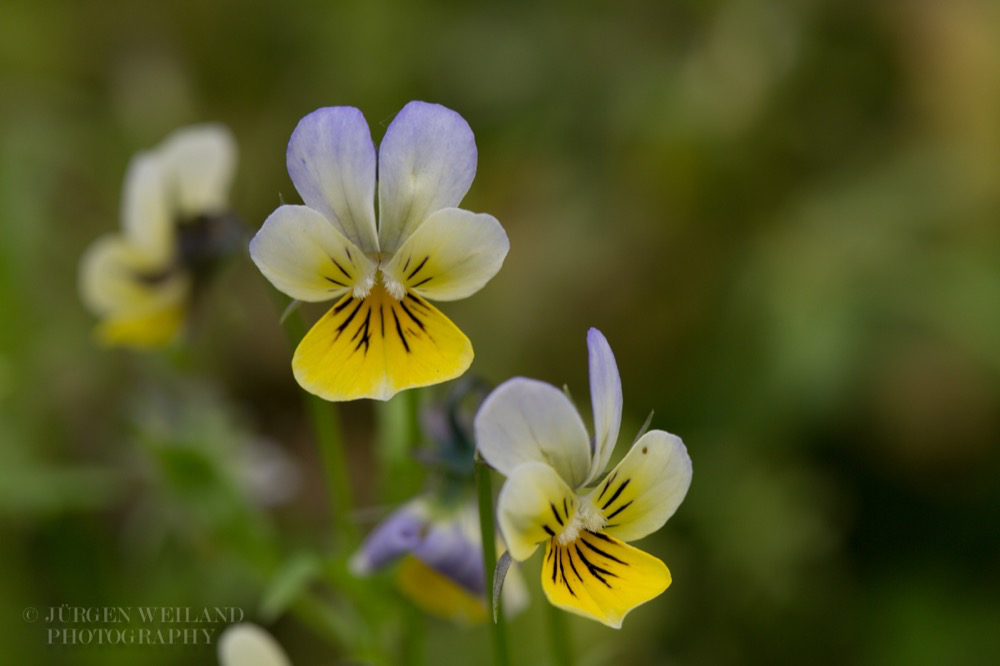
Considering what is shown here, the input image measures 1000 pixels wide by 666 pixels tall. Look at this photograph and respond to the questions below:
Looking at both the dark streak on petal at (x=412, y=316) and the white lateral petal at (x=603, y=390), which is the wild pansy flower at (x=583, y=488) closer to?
the white lateral petal at (x=603, y=390)

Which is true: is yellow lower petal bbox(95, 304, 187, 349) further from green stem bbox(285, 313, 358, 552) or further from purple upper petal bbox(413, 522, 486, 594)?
purple upper petal bbox(413, 522, 486, 594)

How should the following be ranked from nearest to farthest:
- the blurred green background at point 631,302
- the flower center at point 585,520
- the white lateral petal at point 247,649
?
the flower center at point 585,520, the white lateral petal at point 247,649, the blurred green background at point 631,302

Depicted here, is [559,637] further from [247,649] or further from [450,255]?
[450,255]

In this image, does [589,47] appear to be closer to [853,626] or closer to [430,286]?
[853,626]

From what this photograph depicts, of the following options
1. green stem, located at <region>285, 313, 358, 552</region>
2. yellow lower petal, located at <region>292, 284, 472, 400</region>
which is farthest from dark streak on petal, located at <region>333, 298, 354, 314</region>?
green stem, located at <region>285, 313, 358, 552</region>

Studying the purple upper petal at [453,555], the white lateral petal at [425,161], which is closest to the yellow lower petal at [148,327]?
the purple upper petal at [453,555]

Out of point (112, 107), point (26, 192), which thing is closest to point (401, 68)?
point (112, 107)
